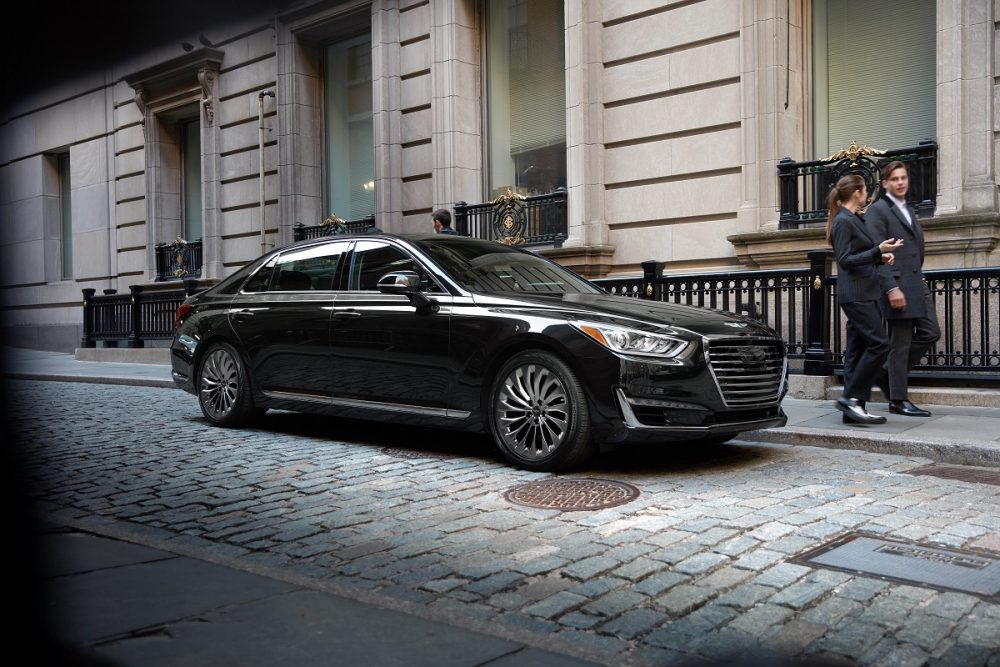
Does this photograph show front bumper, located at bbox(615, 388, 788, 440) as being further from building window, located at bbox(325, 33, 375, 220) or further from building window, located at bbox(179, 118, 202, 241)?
building window, located at bbox(179, 118, 202, 241)

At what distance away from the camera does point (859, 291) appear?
24.9 ft

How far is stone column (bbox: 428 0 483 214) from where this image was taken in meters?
16.5

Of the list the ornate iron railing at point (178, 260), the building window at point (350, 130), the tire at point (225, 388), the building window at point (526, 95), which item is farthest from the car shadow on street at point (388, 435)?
the ornate iron railing at point (178, 260)

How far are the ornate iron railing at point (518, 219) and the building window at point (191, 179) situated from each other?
30.9 ft

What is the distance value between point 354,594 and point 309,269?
189 inches

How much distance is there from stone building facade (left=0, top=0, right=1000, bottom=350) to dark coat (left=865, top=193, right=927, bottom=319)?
10.6 feet

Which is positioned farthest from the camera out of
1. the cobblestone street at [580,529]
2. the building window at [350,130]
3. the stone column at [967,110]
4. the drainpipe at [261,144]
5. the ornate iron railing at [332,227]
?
the drainpipe at [261,144]

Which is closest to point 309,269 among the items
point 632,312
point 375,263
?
point 375,263

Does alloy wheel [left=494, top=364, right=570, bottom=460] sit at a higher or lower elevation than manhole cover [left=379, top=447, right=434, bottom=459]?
higher

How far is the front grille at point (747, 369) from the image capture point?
6051mm

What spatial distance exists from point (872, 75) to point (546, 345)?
8756 mm

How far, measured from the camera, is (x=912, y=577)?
12.4 ft

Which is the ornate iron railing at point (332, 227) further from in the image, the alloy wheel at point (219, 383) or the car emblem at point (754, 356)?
the car emblem at point (754, 356)

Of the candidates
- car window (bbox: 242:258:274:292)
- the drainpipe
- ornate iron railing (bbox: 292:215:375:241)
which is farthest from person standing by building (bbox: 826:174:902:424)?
the drainpipe
